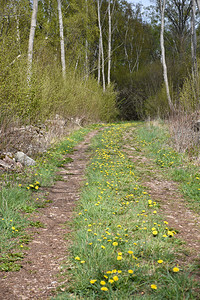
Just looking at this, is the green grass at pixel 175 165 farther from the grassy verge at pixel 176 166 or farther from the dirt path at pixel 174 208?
the dirt path at pixel 174 208

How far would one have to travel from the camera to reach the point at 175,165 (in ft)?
24.1

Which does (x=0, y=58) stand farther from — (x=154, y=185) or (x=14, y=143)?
(x=154, y=185)

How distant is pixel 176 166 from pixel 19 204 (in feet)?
15.0

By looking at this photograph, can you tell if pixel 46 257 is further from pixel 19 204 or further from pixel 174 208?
pixel 174 208

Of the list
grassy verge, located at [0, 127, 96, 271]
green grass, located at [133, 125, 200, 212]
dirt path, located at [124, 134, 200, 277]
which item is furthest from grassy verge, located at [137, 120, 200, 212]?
grassy verge, located at [0, 127, 96, 271]

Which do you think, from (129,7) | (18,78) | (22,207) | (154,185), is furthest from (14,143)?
(129,7)

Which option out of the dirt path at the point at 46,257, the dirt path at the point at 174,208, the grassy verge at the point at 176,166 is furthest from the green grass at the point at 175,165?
the dirt path at the point at 46,257

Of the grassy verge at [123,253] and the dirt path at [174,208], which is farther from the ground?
the grassy verge at [123,253]

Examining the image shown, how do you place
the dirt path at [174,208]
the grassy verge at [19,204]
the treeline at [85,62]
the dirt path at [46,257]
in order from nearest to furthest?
the dirt path at [46,257]
the grassy verge at [19,204]
the dirt path at [174,208]
the treeline at [85,62]

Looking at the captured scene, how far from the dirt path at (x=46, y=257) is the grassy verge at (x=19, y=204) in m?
0.12

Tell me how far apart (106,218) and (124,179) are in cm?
203

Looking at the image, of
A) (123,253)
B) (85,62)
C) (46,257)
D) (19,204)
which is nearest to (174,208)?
(123,253)

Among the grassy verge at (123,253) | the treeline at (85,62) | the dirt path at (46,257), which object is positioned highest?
the treeline at (85,62)

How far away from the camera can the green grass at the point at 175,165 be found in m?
5.31
